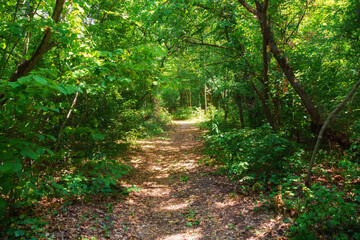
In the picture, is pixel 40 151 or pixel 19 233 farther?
pixel 19 233

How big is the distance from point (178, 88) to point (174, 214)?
2.99 metres

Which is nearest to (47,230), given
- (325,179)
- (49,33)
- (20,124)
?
(20,124)

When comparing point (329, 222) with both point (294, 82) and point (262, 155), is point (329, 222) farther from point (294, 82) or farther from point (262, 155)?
point (294, 82)

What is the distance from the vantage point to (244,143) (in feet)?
16.4

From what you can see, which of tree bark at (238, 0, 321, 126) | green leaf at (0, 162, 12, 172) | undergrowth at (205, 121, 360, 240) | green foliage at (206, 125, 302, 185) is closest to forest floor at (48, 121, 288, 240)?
undergrowth at (205, 121, 360, 240)

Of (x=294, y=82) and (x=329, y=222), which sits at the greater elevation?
(x=294, y=82)

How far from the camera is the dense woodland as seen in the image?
2938mm

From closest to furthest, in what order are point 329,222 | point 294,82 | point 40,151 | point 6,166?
point 6,166
point 40,151
point 329,222
point 294,82

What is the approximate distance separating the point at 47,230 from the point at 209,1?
21.4ft

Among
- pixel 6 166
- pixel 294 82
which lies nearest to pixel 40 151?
pixel 6 166

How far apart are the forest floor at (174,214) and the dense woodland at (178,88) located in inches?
13.4

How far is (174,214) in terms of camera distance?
15.8 ft

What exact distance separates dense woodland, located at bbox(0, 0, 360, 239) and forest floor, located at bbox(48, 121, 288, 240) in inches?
13.4

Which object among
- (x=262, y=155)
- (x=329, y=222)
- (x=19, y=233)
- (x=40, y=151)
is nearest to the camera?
(x=40, y=151)
